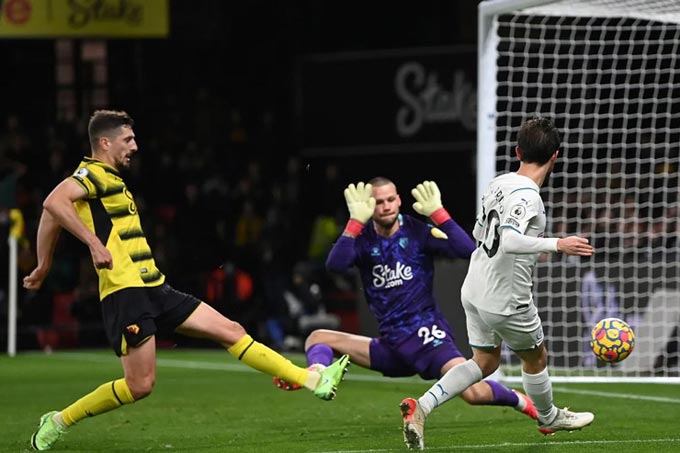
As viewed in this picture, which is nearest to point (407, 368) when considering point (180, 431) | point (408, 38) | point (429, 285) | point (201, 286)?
point (429, 285)

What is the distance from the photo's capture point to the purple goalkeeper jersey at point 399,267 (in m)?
9.24

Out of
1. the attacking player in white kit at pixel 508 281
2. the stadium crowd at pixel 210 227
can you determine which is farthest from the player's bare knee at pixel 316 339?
the stadium crowd at pixel 210 227

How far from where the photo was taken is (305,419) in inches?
410

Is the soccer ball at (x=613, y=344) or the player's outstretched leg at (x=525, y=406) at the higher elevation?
the soccer ball at (x=613, y=344)

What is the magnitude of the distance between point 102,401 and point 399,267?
2168 millimetres

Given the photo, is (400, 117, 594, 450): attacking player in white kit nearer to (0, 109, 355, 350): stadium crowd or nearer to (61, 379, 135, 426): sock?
(61, 379, 135, 426): sock

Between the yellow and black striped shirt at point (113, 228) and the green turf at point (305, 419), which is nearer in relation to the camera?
the yellow and black striped shirt at point (113, 228)

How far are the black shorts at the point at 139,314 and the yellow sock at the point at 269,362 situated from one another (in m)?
0.37

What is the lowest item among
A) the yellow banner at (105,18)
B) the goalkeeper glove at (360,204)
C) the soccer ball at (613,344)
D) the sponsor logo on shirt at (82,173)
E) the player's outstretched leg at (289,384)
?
the player's outstretched leg at (289,384)

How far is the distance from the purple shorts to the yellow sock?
110cm

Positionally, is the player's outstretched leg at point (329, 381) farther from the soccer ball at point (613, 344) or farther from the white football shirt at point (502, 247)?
the soccer ball at point (613, 344)

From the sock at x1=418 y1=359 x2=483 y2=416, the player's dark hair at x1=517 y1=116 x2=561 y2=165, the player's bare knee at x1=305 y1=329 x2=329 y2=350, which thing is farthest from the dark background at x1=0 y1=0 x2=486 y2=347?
the sock at x1=418 y1=359 x2=483 y2=416

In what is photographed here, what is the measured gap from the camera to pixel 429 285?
9406mm

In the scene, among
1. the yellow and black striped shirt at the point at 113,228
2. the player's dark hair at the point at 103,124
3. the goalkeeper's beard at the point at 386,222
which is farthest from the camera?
the goalkeeper's beard at the point at 386,222
